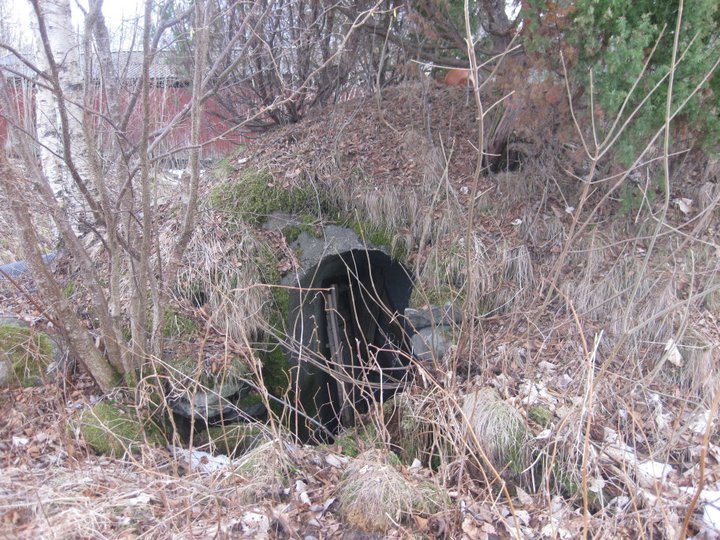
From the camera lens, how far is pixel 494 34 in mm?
4680

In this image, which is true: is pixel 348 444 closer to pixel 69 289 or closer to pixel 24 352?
pixel 24 352

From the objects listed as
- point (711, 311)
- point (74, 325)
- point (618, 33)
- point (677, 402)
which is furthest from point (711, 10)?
point (74, 325)

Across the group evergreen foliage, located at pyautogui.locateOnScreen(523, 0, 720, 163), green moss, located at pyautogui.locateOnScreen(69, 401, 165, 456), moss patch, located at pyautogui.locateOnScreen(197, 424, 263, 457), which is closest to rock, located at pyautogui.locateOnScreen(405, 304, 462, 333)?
moss patch, located at pyautogui.locateOnScreen(197, 424, 263, 457)

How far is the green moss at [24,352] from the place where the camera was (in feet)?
12.5

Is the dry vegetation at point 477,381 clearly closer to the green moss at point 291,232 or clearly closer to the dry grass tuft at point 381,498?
the dry grass tuft at point 381,498

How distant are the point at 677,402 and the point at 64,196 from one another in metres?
5.07

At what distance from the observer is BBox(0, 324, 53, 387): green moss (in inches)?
150

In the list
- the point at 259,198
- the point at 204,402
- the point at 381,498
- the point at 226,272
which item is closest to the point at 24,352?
the point at 204,402

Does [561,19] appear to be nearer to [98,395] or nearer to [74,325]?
[74,325]

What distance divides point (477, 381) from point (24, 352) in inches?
127

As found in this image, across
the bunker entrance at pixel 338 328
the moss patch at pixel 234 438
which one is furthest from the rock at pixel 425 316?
the moss patch at pixel 234 438

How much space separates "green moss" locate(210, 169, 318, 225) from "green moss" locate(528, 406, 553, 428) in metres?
2.81

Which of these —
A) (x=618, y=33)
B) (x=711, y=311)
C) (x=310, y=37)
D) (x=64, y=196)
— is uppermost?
(x=310, y=37)

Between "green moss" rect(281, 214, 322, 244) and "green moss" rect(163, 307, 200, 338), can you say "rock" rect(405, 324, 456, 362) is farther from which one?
"green moss" rect(163, 307, 200, 338)
